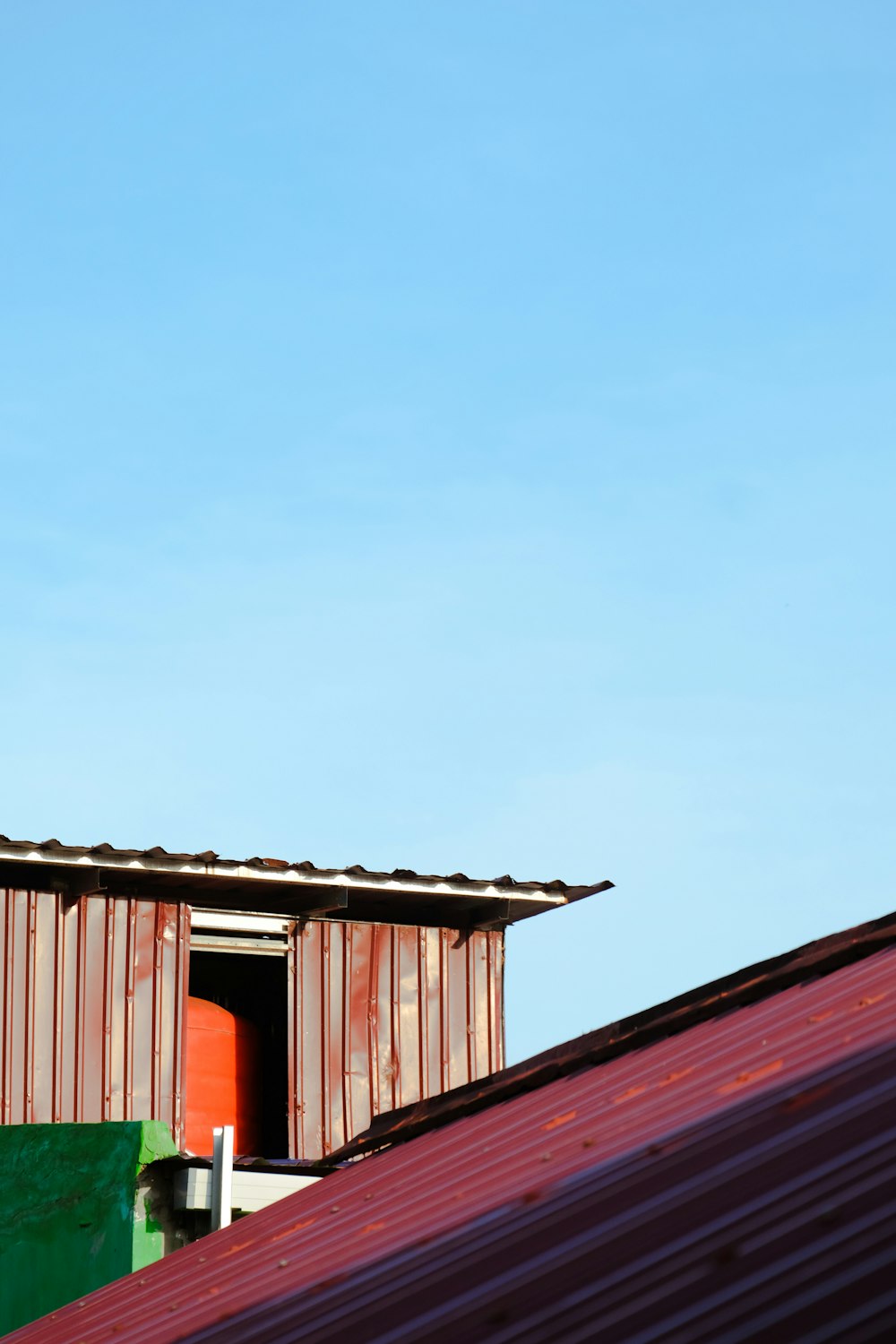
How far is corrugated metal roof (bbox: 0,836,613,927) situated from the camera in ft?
51.3

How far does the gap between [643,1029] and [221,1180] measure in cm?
443

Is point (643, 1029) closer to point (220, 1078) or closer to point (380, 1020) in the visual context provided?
point (220, 1078)

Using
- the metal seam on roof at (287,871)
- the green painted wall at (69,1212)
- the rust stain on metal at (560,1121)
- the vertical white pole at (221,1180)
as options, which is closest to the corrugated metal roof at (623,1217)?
the rust stain on metal at (560,1121)

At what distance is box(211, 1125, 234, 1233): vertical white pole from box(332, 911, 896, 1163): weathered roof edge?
2653 mm

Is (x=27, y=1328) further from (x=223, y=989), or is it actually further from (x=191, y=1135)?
(x=223, y=989)

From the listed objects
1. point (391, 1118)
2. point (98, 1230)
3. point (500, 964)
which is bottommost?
point (98, 1230)

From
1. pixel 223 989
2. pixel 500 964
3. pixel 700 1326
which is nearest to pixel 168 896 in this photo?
pixel 223 989

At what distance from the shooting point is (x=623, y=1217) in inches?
170

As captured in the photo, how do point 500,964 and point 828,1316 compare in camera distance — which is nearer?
point 828,1316

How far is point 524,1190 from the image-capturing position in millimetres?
5145

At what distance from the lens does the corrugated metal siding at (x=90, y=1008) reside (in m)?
15.7

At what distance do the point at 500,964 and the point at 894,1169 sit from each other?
48.7 ft

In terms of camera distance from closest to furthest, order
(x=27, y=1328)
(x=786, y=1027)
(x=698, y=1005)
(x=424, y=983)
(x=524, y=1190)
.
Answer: (x=524, y=1190) < (x=786, y=1027) < (x=27, y=1328) < (x=698, y=1005) < (x=424, y=983)

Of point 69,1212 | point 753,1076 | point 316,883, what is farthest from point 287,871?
point 753,1076
